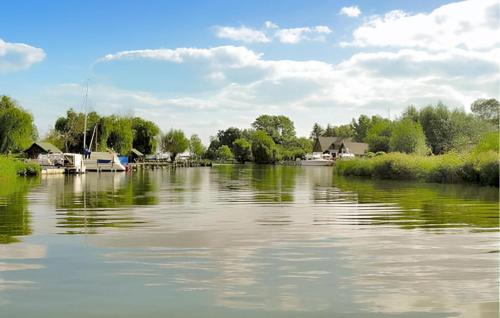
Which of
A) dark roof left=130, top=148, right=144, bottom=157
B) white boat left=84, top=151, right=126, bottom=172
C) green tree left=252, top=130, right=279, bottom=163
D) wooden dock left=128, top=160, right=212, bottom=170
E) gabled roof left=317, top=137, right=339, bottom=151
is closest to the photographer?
white boat left=84, top=151, right=126, bottom=172

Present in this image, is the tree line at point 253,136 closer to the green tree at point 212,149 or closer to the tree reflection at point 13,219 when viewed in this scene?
the green tree at point 212,149

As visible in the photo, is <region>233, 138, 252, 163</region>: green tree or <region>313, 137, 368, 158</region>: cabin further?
<region>233, 138, 252, 163</region>: green tree

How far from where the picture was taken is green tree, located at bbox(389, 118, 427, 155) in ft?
212

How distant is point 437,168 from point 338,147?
97728 millimetres

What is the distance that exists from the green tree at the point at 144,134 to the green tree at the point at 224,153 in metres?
44.1

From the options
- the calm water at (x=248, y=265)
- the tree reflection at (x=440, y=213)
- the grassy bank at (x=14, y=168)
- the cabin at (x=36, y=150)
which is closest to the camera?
the calm water at (x=248, y=265)

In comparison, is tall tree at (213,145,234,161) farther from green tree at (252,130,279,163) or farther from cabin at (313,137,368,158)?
cabin at (313,137,368,158)

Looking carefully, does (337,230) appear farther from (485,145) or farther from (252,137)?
(252,137)

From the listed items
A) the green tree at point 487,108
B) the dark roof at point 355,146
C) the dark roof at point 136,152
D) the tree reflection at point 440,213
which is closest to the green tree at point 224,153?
the dark roof at point 355,146

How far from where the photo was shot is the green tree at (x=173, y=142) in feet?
401

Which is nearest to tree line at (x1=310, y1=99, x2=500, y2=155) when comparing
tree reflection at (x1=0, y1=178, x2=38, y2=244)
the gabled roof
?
tree reflection at (x1=0, y1=178, x2=38, y2=244)

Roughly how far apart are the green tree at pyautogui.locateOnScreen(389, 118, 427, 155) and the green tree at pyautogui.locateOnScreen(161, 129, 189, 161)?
6355 cm

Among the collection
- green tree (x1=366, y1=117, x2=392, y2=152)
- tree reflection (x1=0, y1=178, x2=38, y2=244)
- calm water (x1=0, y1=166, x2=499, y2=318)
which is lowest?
calm water (x1=0, y1=166, x2=499, y2=318)

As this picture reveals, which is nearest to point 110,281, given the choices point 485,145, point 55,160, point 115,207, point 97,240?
point 97,240
